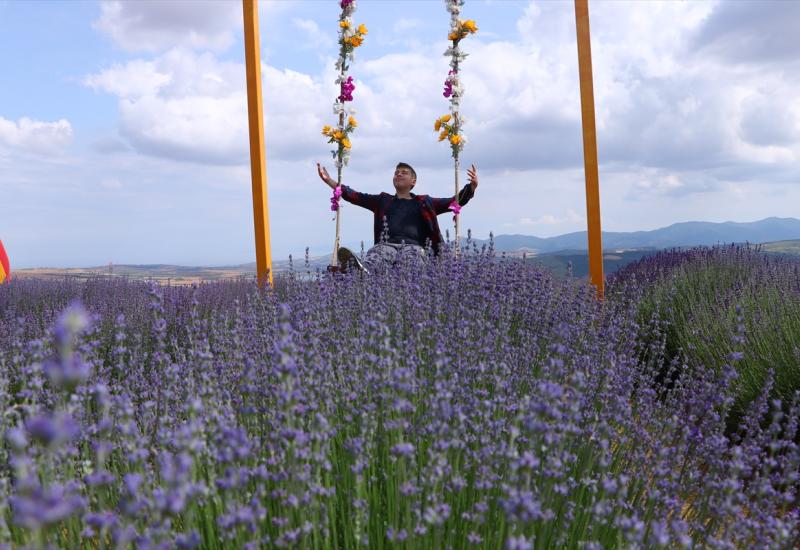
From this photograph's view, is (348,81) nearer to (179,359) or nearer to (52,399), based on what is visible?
(179,359)

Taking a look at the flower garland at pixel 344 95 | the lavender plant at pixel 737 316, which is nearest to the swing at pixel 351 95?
the flower garland at pixel 344 95

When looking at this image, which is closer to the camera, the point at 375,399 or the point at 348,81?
the point at 375,399

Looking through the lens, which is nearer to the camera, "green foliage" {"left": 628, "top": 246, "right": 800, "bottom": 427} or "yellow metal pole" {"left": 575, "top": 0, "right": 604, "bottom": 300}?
"green foliage" {"left": 628, "top": 246, "right": 800, "bottom": 427}

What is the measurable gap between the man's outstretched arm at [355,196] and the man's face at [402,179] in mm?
275

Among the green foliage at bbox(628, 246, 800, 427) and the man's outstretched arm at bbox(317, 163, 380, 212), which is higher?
the man's outstretched arm at bbox(317, 163, 380, 212)

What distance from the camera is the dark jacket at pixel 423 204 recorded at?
21.6 ft

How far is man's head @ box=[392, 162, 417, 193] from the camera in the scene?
6.62m

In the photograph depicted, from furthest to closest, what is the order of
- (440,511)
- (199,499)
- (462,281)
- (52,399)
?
(462,281), (52,399), (199,499), (440,511)

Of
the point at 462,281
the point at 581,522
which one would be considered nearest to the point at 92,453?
the point at 581,522

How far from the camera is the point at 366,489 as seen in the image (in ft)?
5.94

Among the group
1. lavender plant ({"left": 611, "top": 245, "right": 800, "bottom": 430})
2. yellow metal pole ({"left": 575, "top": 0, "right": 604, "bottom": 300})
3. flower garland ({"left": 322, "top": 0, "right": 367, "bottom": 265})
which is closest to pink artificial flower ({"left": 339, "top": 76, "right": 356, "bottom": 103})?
flower garland ({"left": 322, "top": 0, "right": 367, "bottom": 265})

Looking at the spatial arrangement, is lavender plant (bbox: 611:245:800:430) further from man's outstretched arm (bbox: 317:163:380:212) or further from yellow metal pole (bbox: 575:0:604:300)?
man's outstretched arm (bbox: 317:163:380:212)

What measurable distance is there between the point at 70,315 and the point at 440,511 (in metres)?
0.95

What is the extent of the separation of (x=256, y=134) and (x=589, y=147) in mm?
3323
